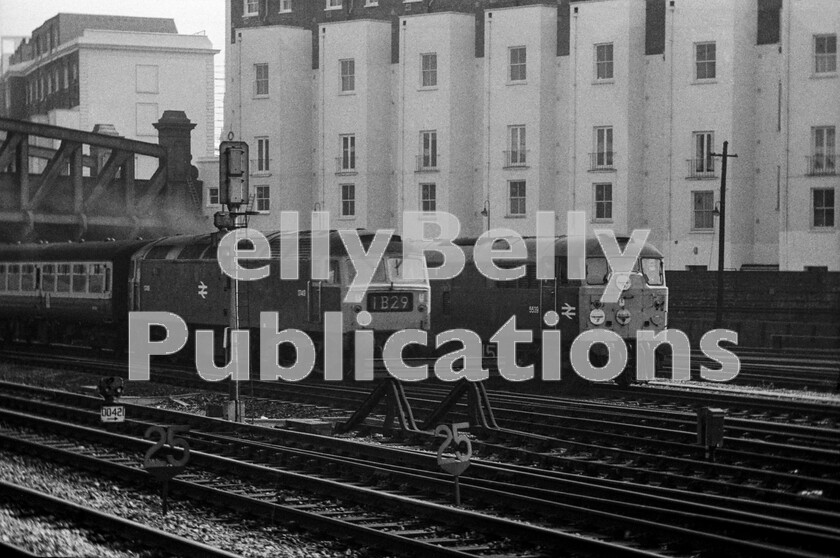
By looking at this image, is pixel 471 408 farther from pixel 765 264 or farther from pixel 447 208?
pixel 447 208

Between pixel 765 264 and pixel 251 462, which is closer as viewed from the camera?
pixel 251 462

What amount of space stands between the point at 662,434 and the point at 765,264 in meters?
4.66

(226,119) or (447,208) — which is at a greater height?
(226,119)

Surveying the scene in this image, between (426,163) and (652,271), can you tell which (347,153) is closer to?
(426,163)

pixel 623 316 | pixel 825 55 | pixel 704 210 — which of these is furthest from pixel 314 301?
pixel 825 55

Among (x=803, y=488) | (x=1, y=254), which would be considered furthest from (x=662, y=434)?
(x=1, y=254)

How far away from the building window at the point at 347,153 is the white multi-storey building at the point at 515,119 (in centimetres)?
5

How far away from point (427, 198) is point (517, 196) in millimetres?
3840

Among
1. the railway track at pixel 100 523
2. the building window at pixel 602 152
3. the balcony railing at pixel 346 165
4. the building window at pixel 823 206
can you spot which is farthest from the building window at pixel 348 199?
the railway track at pixel 100 523

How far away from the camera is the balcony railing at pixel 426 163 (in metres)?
22.0

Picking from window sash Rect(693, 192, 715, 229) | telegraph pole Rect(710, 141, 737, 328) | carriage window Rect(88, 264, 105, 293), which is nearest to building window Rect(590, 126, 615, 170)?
window sash Rect(693, 192, 715, 229)

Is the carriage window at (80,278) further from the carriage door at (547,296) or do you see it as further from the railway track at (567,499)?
the railway track at (567,499)

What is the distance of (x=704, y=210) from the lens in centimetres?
2267

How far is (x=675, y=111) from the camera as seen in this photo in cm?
2653
